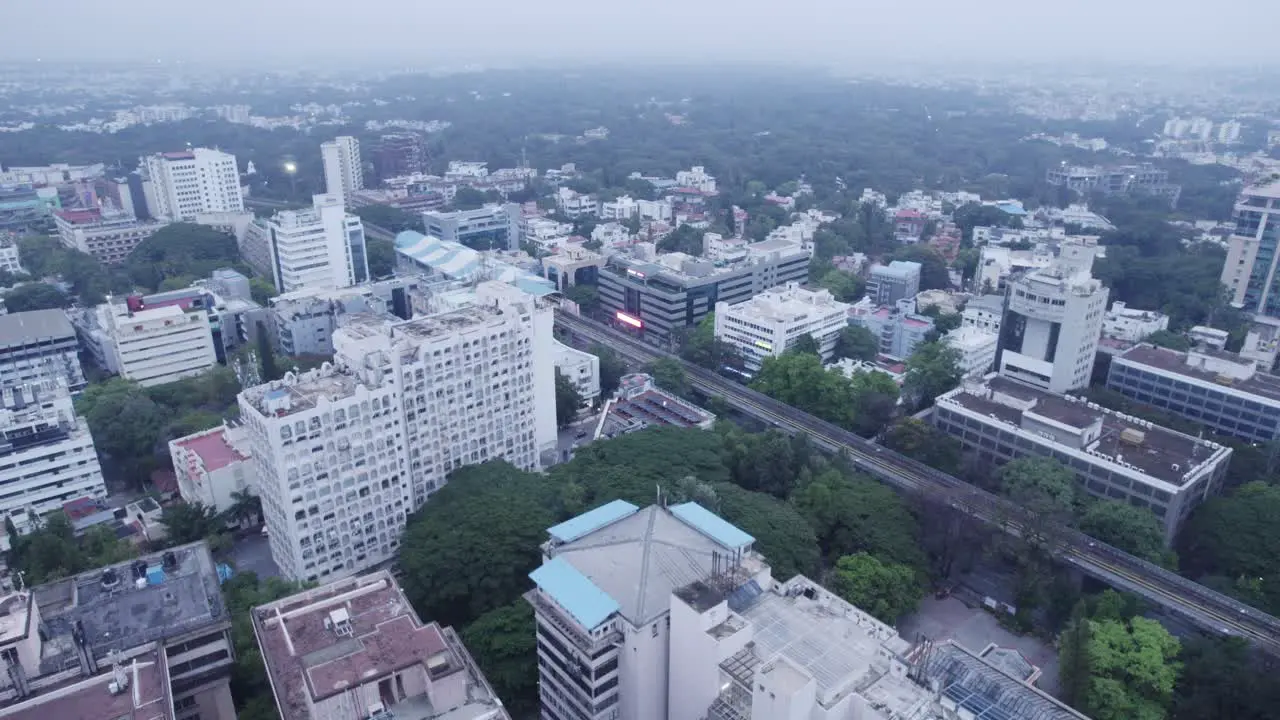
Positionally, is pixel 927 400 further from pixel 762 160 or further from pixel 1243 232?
pixel 762 160

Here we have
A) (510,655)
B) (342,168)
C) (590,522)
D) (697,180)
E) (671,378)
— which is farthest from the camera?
(697,180)

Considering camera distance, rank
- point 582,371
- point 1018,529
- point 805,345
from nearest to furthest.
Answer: point 1018,529 → point 582,371 → point 805,345

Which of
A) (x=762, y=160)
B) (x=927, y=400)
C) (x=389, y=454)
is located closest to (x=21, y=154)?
(x=762, y=160)

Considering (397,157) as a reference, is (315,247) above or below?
above

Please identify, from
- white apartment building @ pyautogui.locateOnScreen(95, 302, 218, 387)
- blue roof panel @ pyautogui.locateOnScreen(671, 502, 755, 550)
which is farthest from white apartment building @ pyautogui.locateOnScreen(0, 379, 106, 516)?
blue roof panel @ pyautogui.locateOnScreen(671, 502, 755, 550)

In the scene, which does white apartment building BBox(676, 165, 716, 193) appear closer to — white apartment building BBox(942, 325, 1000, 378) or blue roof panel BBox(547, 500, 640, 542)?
white apartment building BBox(942, 325, 1000, 378)

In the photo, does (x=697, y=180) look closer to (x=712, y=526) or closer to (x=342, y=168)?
(x=342, y=168)

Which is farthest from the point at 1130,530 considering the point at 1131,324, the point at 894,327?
the point at 1131,324
